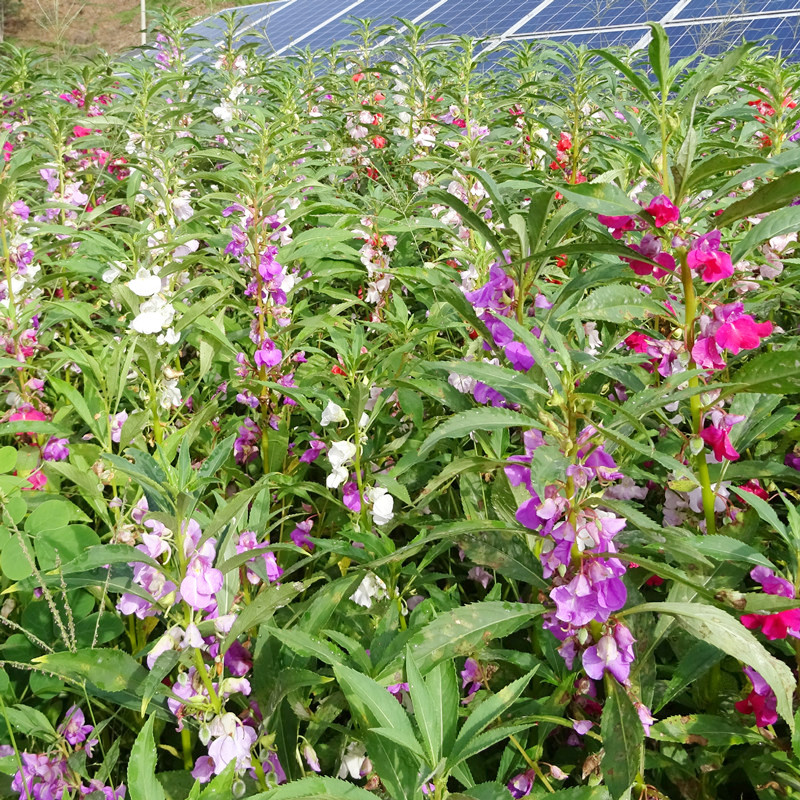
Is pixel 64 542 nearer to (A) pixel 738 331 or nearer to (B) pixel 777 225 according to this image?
(A) pixel 738 331

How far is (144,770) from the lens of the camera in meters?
1.19

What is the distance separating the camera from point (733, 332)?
57.2 inches

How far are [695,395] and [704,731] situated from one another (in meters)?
0.63

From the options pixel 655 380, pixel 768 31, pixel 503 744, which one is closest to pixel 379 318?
pixel 655 380

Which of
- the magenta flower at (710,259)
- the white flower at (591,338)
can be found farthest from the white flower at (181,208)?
the magenta flower at (710,259)

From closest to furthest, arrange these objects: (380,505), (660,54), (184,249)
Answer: (660,54), (380,505), (184,249)

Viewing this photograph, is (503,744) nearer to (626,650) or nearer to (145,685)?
(626,650)

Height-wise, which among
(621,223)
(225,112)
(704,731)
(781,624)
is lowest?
(704,731)

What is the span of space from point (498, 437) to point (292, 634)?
26.6 inches

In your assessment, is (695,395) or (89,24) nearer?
(695,395)

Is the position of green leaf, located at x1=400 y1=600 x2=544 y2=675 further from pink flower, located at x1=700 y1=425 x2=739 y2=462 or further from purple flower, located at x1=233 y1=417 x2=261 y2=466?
purple flower, located at x1=233 y1=417 x2=261 y2=466

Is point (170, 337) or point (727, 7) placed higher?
point (170, 337)

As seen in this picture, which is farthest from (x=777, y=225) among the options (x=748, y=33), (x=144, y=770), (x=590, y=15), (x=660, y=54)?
(x=590, y=15)

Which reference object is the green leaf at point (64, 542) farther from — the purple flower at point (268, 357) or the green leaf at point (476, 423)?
the green leaf at point (476, 423)
